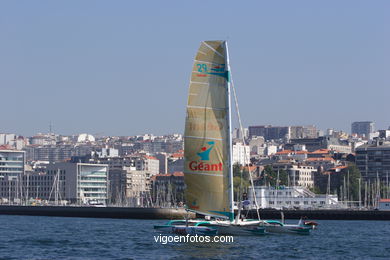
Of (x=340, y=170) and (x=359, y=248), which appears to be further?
(x=340, y=170)

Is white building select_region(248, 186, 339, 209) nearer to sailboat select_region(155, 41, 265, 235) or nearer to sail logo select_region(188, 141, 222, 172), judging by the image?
sailboat select_region(155, 41, 265, 235)

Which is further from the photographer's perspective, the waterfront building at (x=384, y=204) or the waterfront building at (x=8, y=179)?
the waterfront building at (x=8, y=179)

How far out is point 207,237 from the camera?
46.5 m

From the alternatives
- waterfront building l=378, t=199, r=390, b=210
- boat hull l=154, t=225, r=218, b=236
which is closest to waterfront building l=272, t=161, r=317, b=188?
waterfront building l=378, t=199, r=390, b=210

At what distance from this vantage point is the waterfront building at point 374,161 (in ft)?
569

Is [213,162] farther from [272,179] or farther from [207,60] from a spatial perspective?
[272,179]

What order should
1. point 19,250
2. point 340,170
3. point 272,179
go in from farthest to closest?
point 340,170 < point 272,179 < point 19,250

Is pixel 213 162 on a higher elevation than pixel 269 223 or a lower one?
higher

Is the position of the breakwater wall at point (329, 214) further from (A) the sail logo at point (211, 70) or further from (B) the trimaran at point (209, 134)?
(A) the sail logo at point (211, 70)

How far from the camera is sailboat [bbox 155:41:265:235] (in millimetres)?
45469

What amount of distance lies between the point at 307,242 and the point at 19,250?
15.2m

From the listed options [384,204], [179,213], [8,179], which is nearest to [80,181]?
[8,179]

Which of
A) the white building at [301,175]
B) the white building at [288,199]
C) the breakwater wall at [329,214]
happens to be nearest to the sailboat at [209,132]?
the breakwater wall at [329,214]

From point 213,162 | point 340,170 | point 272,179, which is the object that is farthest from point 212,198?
point 340,170
